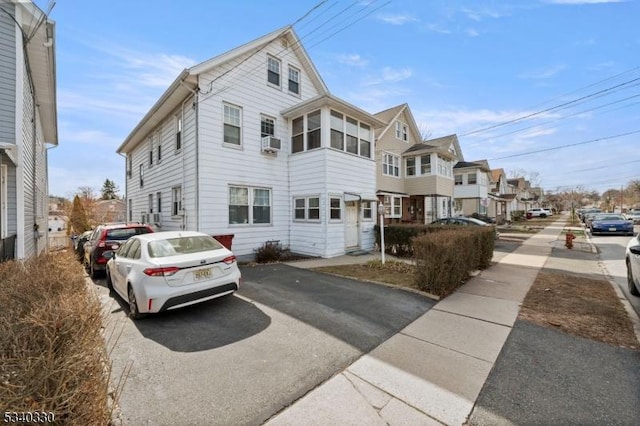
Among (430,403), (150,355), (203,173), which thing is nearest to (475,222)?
(203,173)

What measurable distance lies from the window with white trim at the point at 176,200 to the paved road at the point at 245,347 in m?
5.90

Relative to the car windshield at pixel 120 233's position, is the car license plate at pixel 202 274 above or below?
below

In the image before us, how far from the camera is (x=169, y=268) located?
4.84m

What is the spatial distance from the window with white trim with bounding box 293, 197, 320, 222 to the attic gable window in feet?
17.9

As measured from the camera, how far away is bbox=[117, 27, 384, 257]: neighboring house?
1092cm

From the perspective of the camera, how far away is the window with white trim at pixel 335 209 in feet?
39.9

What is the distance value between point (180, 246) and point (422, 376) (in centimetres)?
467

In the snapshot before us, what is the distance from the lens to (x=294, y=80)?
552 inches

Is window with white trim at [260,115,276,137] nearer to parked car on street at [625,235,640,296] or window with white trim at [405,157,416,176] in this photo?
parked car on street at [625,235,640,296]

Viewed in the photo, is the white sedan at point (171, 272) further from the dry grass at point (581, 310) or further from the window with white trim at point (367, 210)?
the window with white trim at point (367, 210)

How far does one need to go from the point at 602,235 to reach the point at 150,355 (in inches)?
1135

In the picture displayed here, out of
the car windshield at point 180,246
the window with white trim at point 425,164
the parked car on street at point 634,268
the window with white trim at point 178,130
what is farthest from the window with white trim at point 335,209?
the window with white trim at point 425,164

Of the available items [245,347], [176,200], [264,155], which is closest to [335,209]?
[264,155]

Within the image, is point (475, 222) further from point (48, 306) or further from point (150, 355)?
point (48, 306)
